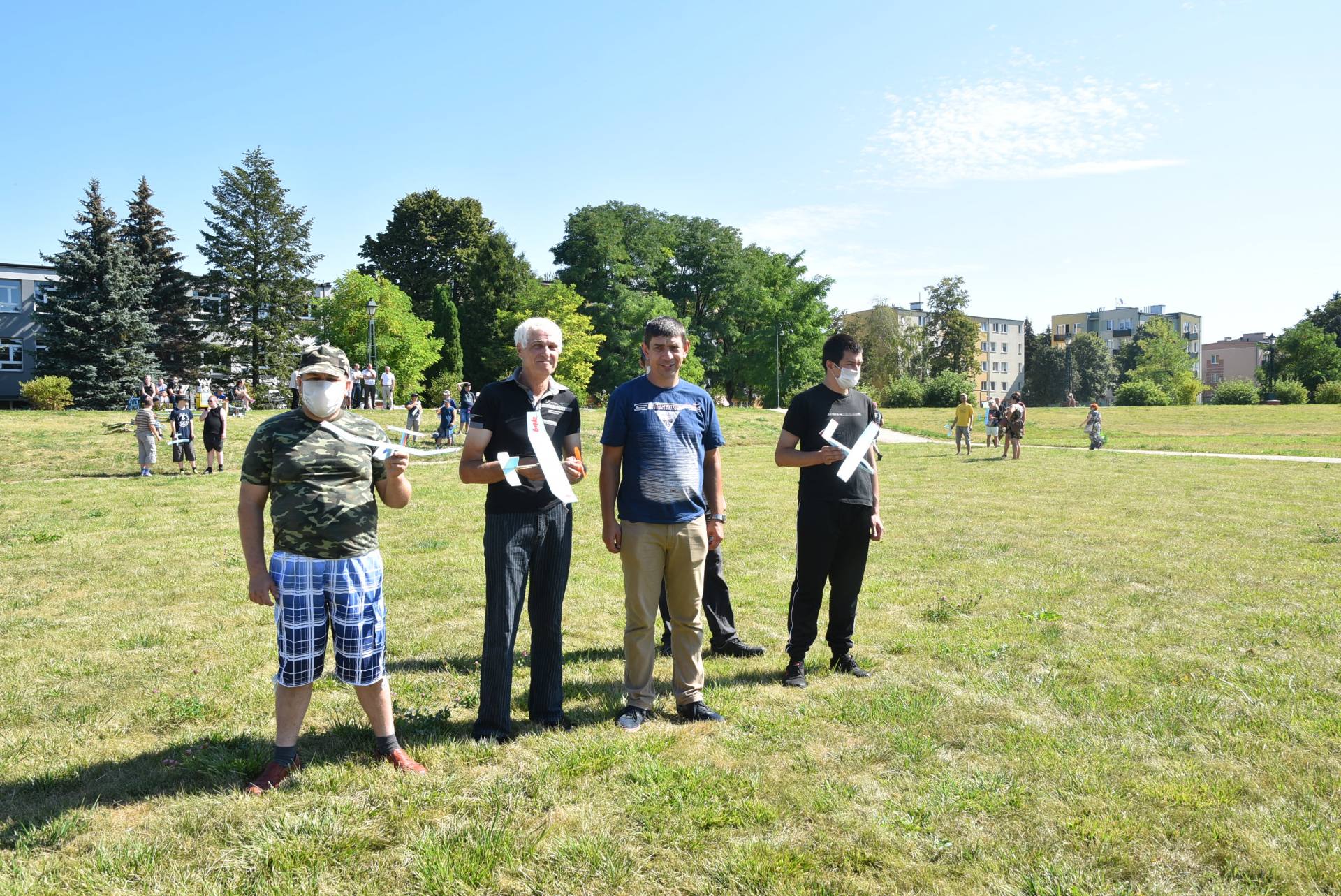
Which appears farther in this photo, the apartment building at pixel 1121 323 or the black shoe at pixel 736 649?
the apartment building at pixel 1121 323

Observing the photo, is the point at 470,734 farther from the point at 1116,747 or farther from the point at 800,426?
the point at 1116,747

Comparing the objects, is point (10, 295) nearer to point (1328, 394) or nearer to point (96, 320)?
point (96, 320)

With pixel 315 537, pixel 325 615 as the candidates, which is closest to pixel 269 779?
pixel 325 615

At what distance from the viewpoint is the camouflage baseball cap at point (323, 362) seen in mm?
3592

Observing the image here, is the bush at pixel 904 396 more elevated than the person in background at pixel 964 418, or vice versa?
the bush at pixel 904 396

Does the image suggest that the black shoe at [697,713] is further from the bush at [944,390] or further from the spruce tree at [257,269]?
the bush at [944,390]

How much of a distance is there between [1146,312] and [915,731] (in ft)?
479

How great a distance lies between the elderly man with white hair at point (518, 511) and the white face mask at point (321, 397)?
25.3 inches

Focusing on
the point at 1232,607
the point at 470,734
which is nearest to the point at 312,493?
the point at 470,734

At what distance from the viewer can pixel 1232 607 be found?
683 centimetres

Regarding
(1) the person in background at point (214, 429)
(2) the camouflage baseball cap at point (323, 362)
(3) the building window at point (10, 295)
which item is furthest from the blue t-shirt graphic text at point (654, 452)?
(3) the building window at point (10, 295)

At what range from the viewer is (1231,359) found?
432ft

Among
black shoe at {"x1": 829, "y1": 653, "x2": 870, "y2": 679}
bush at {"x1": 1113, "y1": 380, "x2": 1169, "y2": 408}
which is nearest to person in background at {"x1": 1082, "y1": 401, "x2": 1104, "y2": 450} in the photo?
black shoe at {"x1": 829, "y1": 653, "x2": 870, "y2": 679}

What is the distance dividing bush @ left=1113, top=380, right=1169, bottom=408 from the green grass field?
6686 centimetres
